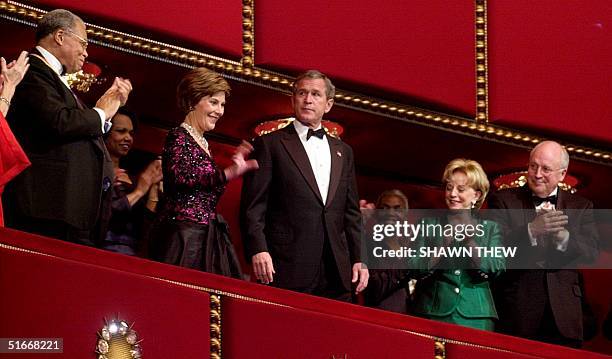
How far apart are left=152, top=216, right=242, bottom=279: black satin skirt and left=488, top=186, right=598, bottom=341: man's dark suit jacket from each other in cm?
122

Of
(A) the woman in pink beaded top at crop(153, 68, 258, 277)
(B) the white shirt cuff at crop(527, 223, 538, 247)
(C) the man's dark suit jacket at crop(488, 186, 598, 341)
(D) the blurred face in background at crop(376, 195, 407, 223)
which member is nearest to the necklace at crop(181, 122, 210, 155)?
(A) the woman in pink beaded top at crop(153, 68, 258, 277)

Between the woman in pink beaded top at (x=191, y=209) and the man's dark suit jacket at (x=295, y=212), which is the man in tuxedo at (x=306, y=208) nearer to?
the man's dark suit jacket at (x=295, y=212)

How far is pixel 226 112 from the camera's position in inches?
266

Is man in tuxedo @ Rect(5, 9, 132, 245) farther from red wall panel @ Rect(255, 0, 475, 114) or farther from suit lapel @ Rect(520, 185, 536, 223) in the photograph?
suit lapel @ Rect(520, 185, 536, 223)

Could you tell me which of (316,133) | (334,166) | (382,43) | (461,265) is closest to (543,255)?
(461,265)

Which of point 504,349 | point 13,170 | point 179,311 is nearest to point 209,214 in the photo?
point 179,311

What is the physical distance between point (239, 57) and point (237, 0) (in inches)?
9.4

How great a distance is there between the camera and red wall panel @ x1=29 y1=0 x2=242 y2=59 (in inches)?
236

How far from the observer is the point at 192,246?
5363 mm

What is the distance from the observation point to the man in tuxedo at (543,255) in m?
6.05

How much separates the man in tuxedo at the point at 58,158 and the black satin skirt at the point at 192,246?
211 mm

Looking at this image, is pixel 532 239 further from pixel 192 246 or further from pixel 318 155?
pixel 192 246

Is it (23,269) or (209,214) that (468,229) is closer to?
(209,214)

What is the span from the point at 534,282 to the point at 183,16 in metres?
1.71
